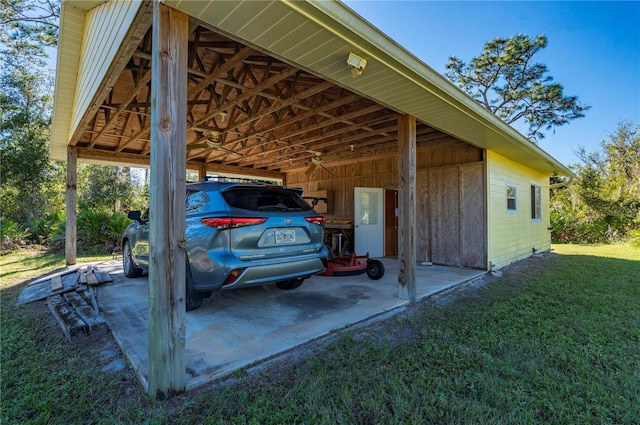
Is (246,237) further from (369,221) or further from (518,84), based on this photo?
(518,84)

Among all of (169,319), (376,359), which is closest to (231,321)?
(169,319)

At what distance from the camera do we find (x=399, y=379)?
2.17 meters

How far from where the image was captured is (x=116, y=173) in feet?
49.4

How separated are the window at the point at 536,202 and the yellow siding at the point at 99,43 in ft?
34.5

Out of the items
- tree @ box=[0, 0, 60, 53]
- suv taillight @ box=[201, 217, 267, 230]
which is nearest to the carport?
suv taillight @ box=[201, 217, 267, 230]

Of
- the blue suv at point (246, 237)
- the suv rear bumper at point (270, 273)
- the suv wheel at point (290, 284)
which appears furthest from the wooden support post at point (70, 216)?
the suv rear bumper at point (270, 273)

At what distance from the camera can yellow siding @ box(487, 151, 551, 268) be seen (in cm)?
644

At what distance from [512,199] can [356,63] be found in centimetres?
689

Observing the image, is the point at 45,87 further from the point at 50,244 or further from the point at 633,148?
the point at 633,148

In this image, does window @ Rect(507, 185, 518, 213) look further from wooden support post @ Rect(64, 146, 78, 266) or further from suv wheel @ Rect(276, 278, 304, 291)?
wooden support post @ Rect(64, 146, 78, 266)

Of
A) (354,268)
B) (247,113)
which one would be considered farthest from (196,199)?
(354,268)

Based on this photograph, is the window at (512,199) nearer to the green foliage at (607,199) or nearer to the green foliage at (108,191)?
the green foliage at (607,199)

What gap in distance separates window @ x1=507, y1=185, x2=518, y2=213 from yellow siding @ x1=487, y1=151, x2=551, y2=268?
0.34ft

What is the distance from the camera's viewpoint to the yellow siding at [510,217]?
644 centimetres
